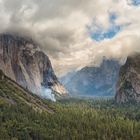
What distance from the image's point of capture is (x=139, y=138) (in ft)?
486

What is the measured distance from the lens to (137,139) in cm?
14925

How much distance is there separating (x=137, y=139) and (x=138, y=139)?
3.80 feet

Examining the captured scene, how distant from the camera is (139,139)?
147375 millimetres

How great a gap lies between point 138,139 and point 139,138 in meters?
0.55

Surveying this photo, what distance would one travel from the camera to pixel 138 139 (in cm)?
14812

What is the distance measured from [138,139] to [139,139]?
0.80m

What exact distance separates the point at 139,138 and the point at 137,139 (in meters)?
1.48

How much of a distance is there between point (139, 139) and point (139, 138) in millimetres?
688
